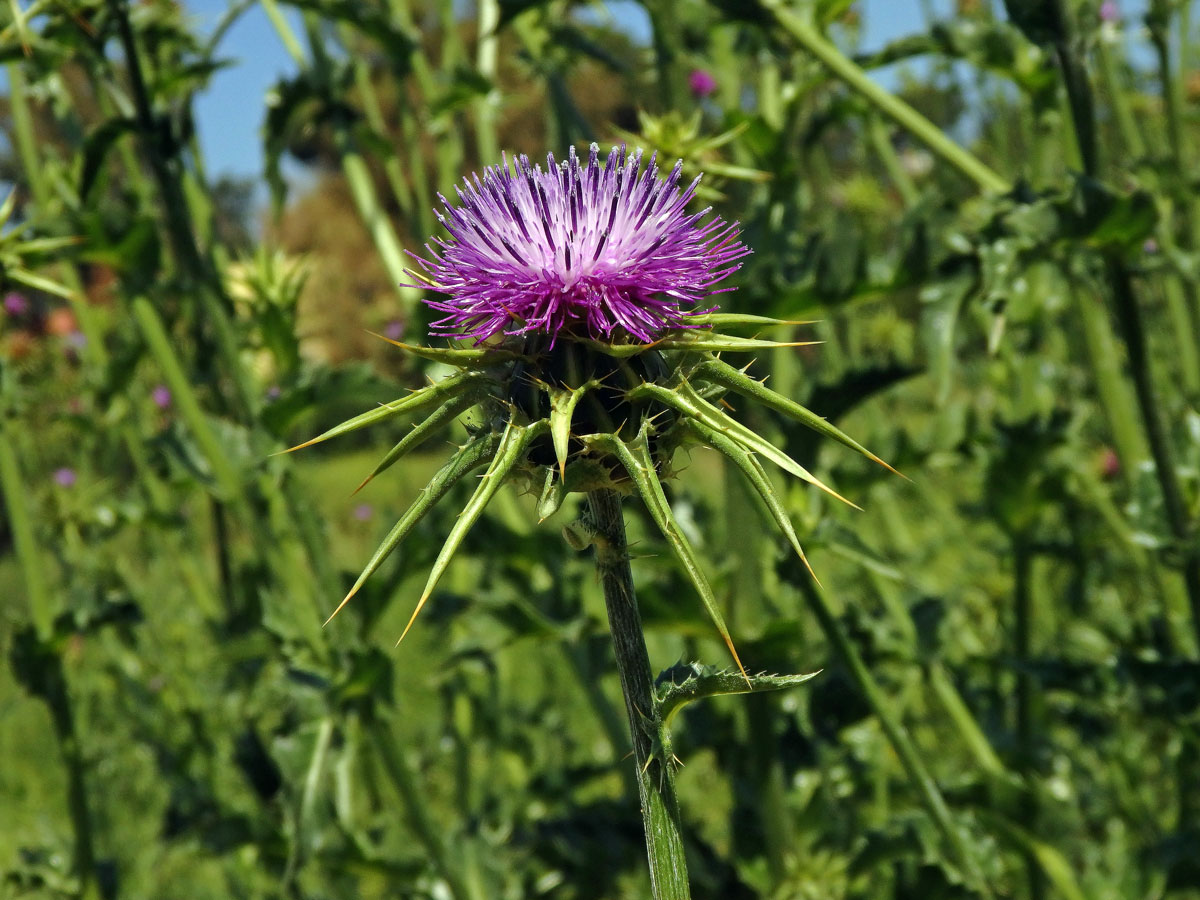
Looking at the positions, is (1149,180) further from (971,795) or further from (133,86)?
(133,86)

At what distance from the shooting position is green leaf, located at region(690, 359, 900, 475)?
1.21 metres

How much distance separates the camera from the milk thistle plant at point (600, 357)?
A: 1365 mm

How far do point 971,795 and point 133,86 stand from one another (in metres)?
2.57

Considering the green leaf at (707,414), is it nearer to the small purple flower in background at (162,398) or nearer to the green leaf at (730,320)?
the green leaf at (730,320)

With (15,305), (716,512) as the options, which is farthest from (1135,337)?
(15,305)

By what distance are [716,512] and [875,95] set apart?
165 centimetres

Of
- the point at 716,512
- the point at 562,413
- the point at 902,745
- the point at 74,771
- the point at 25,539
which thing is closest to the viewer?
the point at 562,413

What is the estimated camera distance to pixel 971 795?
8.53 feet

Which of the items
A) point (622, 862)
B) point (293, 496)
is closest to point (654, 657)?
point (622, 862)

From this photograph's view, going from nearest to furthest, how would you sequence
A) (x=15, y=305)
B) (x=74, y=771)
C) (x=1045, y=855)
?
(x=1045, y=855), (x=74, y=771), (x=15, y=305)

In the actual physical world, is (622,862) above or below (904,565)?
below

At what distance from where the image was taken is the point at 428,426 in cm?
134

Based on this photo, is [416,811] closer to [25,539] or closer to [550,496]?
[25,539]

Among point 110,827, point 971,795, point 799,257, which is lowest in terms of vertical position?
point 110,827
